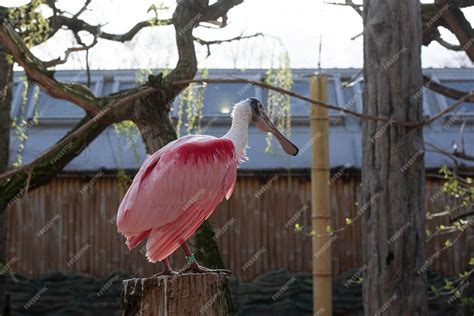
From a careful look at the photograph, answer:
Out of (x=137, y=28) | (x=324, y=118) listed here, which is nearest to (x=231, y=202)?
(x=137, y=28)

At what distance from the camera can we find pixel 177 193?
4977mm

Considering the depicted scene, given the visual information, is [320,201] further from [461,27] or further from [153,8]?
[153,8]

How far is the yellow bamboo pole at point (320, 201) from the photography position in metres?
8.41

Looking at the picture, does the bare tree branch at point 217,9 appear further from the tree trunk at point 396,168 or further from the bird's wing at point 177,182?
the bird's wing at point 177,182

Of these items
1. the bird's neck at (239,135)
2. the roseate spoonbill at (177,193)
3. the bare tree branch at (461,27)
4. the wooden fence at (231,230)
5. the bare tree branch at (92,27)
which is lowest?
the wooden fence at (231,230)

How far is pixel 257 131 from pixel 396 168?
744 centimetres

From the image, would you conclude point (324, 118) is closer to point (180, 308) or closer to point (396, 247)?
point (396, 247)

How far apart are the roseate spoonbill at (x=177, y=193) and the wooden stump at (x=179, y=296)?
32 cm

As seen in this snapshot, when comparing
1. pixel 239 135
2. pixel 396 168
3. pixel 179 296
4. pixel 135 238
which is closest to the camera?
pixel 179 296

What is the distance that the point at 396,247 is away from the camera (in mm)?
6520

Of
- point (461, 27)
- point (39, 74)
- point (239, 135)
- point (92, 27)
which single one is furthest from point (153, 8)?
point (239, 135)

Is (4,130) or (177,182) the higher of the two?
(4,130)

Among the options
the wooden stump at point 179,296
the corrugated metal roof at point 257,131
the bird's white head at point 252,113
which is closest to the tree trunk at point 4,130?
the corrugated metal roof at point 257,131

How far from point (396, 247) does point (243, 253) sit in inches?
263
